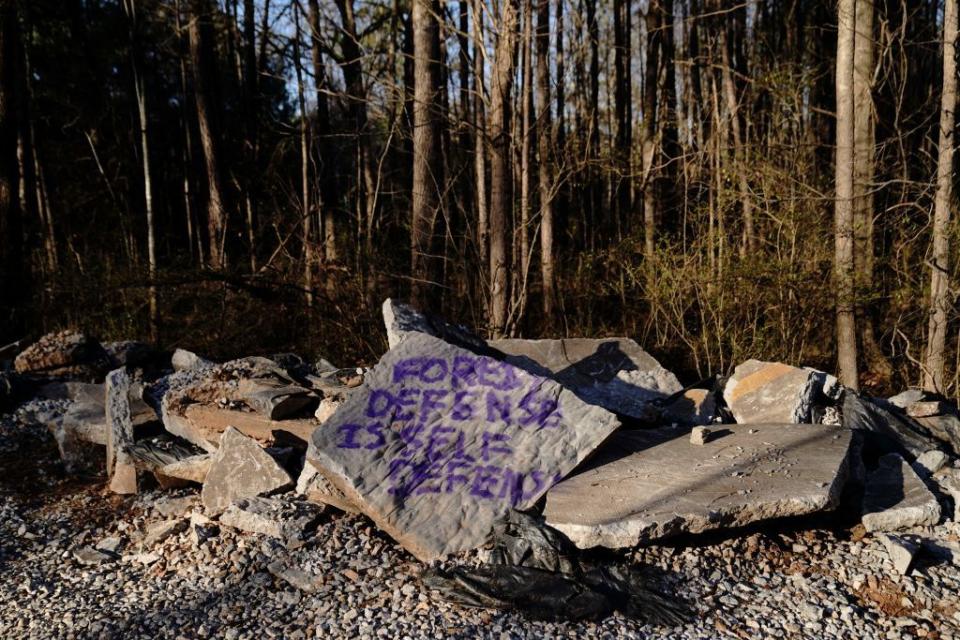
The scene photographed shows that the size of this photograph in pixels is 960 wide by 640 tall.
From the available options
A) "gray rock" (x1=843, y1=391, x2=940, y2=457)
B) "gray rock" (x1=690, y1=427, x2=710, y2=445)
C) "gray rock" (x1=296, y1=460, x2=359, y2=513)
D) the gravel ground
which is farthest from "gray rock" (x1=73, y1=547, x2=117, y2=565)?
"gray rock" (x1=843, y1=391, x2=940, y2=457)

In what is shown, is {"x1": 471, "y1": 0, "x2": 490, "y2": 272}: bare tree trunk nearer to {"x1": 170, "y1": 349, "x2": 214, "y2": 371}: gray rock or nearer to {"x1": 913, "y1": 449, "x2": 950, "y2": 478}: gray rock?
{"x1": 170, "y1": 349, "x2": 214, "y2": 371}: gray rock

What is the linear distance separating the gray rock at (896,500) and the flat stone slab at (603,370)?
1343 millimetres

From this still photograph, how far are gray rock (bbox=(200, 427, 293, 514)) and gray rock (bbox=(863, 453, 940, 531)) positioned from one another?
3209 mm

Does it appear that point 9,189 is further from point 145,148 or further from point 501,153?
point 501,153

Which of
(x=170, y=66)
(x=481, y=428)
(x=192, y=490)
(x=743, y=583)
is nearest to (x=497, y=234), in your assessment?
(x=481, y=428)

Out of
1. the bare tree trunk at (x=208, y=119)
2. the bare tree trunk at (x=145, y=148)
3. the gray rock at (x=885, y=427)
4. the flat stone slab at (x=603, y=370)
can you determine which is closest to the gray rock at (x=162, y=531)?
the flat stone slab at (x=603, y=370)

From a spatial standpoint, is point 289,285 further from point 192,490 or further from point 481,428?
point 481,428

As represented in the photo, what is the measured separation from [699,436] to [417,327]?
1942 mm

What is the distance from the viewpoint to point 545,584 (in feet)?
10.6

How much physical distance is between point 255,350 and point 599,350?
4.51 m

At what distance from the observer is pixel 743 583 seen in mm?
3365

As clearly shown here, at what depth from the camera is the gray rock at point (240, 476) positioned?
Result: 4215 millimetres

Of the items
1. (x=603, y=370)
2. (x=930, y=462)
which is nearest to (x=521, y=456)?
(x=603, y=370)

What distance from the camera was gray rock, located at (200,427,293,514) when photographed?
13.8 ft
